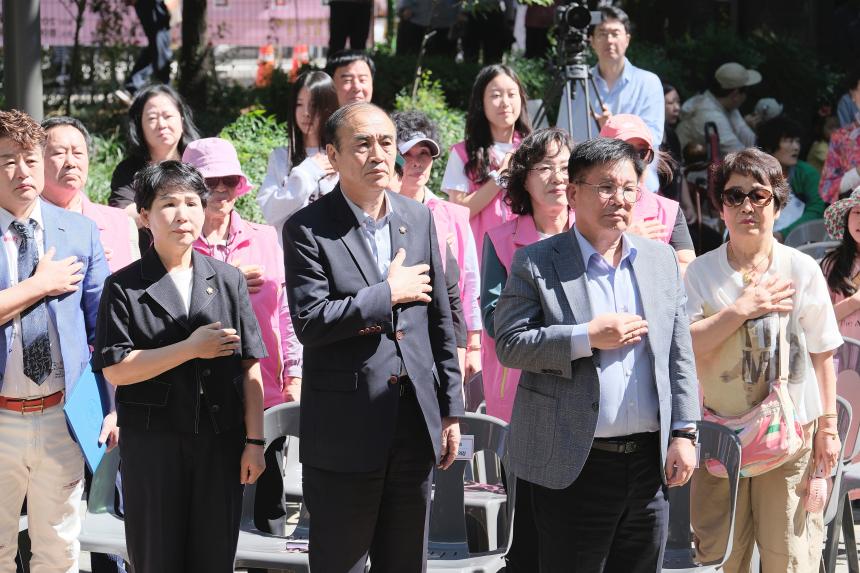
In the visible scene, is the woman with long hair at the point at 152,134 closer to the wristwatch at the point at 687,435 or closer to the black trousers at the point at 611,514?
the black trousers at the point at 611,514

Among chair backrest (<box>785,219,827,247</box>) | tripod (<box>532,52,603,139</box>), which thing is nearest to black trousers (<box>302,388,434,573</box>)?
tripod (<box>532,52,603,139</box>)

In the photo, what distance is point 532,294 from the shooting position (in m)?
A: 3.77

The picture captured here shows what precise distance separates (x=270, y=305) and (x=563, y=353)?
1.81 m

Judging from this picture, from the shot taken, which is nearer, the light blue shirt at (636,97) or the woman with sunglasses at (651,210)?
the woman with sunglasses at (651,210)

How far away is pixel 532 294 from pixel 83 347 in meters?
1.67

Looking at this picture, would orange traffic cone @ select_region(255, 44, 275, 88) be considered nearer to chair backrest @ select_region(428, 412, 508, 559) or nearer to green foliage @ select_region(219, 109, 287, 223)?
green foliage @ select_region(219, 109, 287, 223)

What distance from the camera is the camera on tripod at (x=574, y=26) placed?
6598mm

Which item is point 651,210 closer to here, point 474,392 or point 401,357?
point 474,392

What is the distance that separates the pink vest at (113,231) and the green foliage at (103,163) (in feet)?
10.9

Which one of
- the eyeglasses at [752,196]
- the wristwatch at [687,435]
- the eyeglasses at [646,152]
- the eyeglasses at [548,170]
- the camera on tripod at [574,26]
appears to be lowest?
the wristwatch at [687,435]

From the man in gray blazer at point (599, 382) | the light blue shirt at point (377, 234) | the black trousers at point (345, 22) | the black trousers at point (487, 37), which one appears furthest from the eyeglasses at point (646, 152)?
the black trousers at point (487, 37)

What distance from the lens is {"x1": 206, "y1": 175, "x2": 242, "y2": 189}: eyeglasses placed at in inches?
197

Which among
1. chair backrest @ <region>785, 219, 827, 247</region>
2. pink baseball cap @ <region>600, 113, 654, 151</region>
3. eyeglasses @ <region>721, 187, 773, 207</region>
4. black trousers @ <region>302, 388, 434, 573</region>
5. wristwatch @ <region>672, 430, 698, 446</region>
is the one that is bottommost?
black trousers @ <region>302, 388, 434, 573</region>

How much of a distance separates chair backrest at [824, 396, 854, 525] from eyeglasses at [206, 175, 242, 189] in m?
2.58
